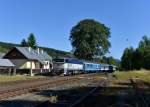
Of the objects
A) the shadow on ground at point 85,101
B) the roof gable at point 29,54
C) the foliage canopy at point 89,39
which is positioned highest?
the foliage canopy at point 89,39

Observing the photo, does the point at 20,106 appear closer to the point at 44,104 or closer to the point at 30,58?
the point at 44,104

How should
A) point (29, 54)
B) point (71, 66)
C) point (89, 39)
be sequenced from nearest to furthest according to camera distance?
point (71, 66)
point (29, 54)
point (89, 39)

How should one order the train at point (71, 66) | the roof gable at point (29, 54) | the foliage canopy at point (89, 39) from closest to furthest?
the train at point (71, 66) < the roof gable at point (29, 54) < the foliage canopy at point (89, 39)

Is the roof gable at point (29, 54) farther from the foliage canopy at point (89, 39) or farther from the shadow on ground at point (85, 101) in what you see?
the shadow on ground at point (85, 101)

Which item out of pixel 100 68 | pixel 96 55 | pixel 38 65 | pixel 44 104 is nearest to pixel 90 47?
pixel 96 55

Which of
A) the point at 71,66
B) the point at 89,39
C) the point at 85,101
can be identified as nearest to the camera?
the point at 85,101

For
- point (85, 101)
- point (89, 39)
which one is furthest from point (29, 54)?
point (85, 101)

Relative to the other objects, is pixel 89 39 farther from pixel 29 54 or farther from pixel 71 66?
pixel 71 66

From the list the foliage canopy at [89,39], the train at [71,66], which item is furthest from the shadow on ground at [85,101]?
the foliage canopy at [89,39]

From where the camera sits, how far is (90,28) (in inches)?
4801

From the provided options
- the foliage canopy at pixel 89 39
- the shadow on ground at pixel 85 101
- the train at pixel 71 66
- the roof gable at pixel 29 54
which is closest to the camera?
the shadow on ground at pixel 85 101

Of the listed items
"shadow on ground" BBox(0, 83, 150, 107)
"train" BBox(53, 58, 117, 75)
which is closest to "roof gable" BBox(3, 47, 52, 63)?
"train" BBox(53, 58, 117, 75)

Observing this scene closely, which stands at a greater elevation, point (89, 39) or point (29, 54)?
point (89, 39)

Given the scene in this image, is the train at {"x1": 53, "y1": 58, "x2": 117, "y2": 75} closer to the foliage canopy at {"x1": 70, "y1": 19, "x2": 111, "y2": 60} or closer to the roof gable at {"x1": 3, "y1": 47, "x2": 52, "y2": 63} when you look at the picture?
the roof gable at {"x1": 3, "y1": 47, "x2": 52, "y2": 63}
